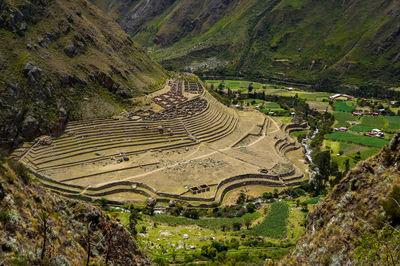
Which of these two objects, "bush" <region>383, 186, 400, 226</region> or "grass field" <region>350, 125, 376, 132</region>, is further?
"grass field" <region>350, 125, 376, 132</region>

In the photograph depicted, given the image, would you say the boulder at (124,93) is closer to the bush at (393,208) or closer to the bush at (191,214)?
the bush at (191,214)

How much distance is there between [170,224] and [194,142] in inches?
866

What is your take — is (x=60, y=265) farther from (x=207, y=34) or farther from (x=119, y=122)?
(x=207, y=34)

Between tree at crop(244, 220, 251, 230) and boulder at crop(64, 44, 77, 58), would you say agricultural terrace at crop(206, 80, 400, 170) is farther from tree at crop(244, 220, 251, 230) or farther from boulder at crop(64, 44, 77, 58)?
boulder at crop(64, 44, 77, 58)

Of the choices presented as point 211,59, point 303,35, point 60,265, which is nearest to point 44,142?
point 60,265

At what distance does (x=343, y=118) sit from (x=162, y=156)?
56940 millimetres

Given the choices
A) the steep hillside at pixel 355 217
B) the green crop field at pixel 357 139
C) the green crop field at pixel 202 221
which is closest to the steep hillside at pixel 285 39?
the green crop field at pixel 357 139

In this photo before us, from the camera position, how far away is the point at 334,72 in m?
126

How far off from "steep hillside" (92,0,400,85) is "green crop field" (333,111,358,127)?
3681 cm

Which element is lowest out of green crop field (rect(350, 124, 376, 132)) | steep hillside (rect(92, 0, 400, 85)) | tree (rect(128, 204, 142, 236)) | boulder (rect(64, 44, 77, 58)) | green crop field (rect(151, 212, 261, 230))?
green crop field (rect(151, 212, 261, 230))

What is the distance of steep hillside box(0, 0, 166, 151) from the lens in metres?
45.6

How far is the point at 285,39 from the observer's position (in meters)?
152

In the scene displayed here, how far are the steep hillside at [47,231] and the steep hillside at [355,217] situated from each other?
8.89 meters

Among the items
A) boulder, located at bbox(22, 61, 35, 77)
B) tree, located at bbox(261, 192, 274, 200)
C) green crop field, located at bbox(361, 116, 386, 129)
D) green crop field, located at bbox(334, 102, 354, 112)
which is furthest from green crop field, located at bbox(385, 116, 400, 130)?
boulder, located at bbox(22, 61, 35, 77)
